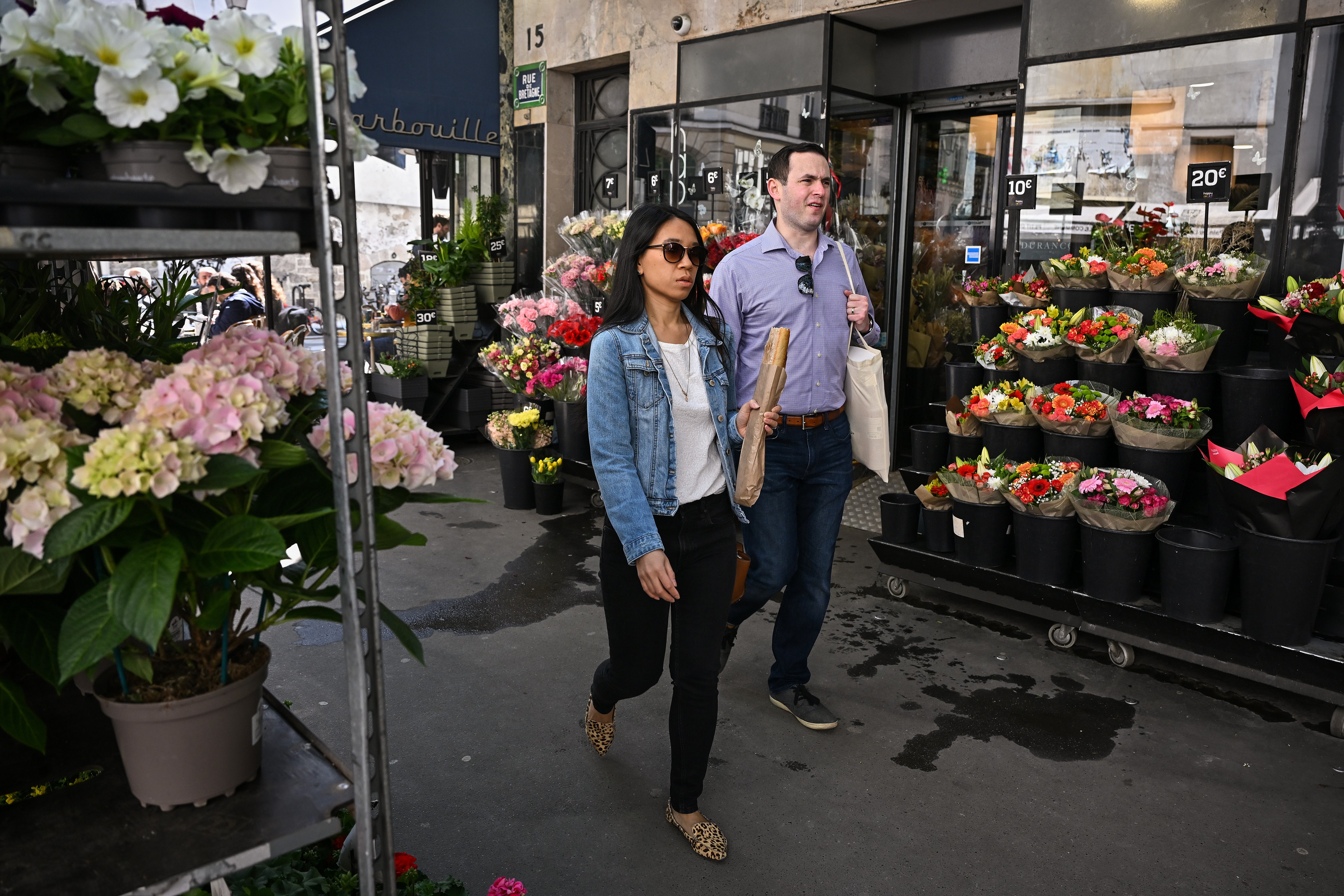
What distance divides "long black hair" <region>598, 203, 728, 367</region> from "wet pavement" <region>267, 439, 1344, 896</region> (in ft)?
4.90

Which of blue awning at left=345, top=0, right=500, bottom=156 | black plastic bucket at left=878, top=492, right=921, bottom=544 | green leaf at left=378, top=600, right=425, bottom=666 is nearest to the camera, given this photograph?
green leaf at left=378, top=600, right=425, bottom=666

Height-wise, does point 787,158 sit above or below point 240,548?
above

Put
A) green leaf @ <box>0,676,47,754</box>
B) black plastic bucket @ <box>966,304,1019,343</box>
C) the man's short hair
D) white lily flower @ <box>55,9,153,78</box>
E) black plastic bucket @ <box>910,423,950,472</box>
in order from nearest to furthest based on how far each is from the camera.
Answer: white lily flower @ <box>55,9,153,78</box>
green leaf @ <box>0,676,47,754</box>
the man's short hair
black plastic bucket @ <box>910,423,950,472</box>
black plastic bucket @ <box>966,304,1019,343</box>

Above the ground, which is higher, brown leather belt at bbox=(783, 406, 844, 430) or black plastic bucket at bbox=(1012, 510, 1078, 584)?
brown leather belt at bbox=(783, 406, 844, 430)

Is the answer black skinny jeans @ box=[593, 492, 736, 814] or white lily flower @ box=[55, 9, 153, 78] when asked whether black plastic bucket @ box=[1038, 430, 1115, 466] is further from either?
white lily flower @ box=[55, 9, 153, 78]

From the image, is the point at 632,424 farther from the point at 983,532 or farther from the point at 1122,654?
the point at 1122,654

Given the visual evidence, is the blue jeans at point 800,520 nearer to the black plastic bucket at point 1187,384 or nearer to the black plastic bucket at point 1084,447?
the black plastic bucket at point 1084,447

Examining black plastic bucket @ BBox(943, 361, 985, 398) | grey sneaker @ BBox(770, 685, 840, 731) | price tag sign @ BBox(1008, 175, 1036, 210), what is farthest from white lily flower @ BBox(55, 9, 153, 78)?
price tag sign @ BBox(1008, 175, 1036, 210)

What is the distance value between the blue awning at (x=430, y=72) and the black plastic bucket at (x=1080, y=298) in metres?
5.33

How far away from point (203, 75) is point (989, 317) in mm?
4599

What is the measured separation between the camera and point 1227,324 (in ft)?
13.5

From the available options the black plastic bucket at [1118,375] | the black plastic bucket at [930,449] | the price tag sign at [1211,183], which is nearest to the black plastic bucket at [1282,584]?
the black plastic bucket at [1118,375]

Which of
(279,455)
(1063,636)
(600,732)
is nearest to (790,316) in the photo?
(600,732)

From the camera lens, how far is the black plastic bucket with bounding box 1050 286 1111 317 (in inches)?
177
